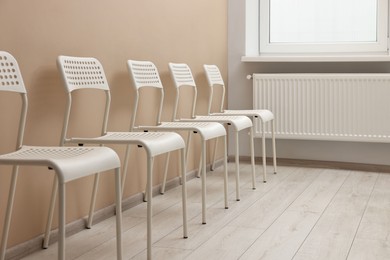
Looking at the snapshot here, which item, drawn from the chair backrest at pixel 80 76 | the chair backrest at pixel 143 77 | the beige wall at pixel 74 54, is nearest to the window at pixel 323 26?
the beige wall at pixel 74 54

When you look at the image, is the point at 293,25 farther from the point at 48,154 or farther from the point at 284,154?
the point at 48,154

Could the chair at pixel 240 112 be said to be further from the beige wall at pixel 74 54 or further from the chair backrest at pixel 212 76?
the beige wall at pixel 74 54

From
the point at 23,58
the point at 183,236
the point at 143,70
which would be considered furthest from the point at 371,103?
the point at 23,58

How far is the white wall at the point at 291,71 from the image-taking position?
13.4 feet

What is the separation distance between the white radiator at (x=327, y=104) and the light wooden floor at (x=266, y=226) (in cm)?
52

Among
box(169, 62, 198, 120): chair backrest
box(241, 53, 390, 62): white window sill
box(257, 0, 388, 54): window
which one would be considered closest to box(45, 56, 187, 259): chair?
box(169, 62, 198, 120): chair backrest

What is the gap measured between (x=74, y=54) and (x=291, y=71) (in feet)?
7.20

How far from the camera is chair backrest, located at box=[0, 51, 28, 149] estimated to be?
1.94m

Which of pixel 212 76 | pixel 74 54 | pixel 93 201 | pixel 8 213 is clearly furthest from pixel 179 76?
pixel 8 213

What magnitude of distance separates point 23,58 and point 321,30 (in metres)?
2.79

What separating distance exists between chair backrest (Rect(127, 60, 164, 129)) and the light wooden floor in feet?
1.69

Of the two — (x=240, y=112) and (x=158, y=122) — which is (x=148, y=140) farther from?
(x=240, y=112)

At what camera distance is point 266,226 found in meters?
2.58

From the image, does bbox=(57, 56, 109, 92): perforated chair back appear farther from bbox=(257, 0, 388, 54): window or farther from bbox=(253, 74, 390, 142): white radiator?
bbox=(257, 0, 388, 54): window
